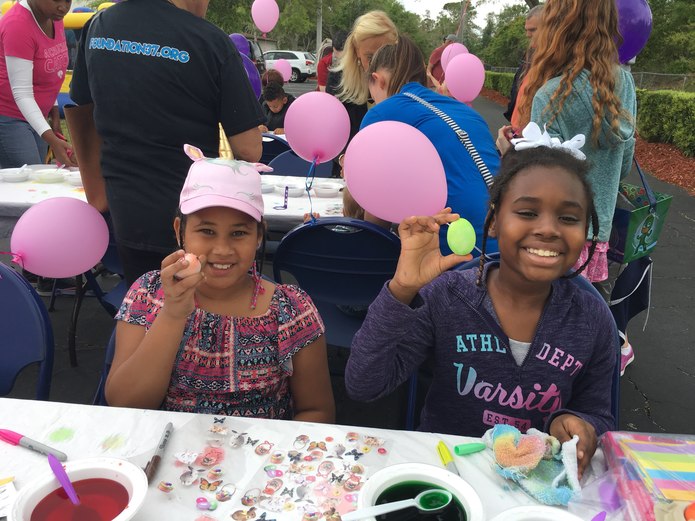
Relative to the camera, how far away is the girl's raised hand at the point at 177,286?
1275 millimetres

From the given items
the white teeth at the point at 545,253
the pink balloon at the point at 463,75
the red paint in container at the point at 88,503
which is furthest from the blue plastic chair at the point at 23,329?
the pink balloon at the point at 463,75

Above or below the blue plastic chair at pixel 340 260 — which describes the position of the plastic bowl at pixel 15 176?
above

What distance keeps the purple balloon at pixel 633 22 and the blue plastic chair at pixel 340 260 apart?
2069 mm

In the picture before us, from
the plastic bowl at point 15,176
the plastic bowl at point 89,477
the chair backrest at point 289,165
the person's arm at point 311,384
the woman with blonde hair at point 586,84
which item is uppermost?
the woman with blonde hair at point 586,84

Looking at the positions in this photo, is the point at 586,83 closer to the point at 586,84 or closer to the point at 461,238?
the point at 586,84

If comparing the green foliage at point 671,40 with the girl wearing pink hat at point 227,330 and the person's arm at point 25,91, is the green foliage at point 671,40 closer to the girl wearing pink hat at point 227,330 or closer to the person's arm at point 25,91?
the person's arm at point 25,91

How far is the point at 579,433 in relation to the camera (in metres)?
1.21

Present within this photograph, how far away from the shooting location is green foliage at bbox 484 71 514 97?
78.6 ft

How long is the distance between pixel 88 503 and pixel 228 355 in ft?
2.28

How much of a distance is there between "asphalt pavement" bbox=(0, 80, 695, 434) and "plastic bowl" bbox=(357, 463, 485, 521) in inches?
45.8

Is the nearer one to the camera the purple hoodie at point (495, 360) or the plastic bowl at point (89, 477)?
the plastic bowl at point (89, 477)

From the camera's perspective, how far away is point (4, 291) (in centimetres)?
167

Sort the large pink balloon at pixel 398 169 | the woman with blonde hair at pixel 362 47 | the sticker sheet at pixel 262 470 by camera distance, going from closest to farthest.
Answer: the sticker sheet at pixel 262 470 < the large pink balloon at pixel 398 169 < the woman with blonde hair at pixel 362 47

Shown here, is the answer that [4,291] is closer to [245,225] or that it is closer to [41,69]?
[245,225]
